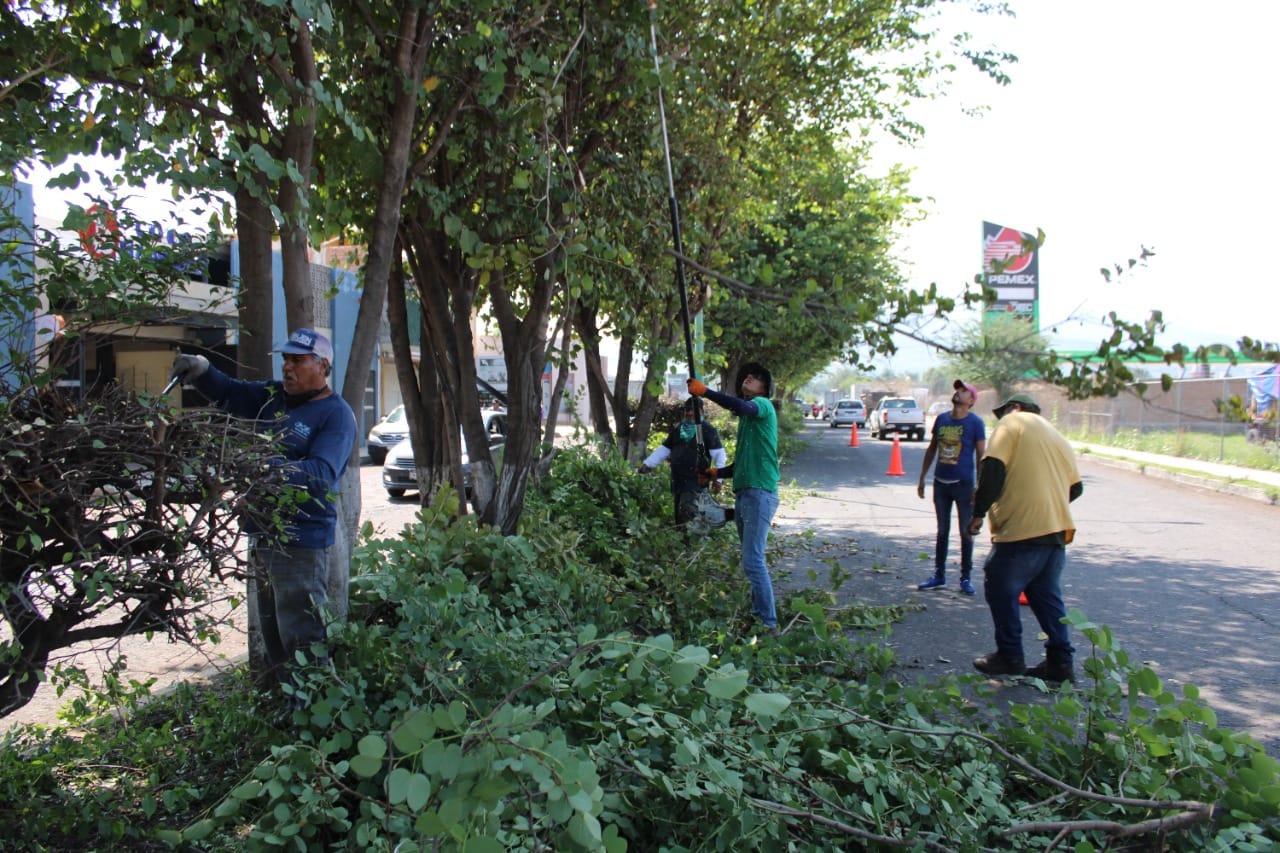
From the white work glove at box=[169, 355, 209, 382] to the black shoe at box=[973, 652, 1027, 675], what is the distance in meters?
4.68

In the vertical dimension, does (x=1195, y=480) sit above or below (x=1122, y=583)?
above

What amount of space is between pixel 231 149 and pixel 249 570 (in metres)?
1.75

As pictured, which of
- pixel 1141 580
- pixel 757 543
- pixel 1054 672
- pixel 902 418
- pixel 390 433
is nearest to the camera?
pixel 1054 672

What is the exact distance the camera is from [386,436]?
771 inches

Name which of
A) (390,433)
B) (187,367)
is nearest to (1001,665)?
(187,367)

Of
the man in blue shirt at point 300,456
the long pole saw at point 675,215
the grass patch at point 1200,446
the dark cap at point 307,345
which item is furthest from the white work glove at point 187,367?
the grass patch at point 1200,446

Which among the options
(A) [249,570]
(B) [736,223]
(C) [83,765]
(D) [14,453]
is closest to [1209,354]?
(A) [249,570]

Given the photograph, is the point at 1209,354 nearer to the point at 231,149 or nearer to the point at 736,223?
the point at 231,149

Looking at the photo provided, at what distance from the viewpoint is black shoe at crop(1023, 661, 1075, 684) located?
5289mm

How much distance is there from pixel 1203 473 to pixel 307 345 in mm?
19398

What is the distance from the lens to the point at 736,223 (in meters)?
12.4

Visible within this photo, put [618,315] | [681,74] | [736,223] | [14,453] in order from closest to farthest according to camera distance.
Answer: [14,453] → [681,74] → [618,315] → [736,223]

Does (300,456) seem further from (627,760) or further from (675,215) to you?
(675,215)

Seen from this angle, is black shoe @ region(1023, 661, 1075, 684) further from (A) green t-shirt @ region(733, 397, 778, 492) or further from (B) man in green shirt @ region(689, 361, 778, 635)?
(A) green t-shirt @ region(733, 397, 778, 492)
